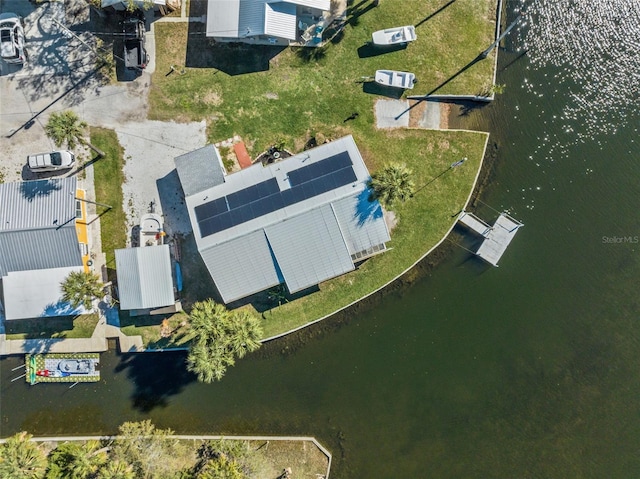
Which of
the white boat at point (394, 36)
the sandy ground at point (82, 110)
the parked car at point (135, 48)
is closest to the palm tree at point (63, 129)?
the sandy ground at point (82, 110)

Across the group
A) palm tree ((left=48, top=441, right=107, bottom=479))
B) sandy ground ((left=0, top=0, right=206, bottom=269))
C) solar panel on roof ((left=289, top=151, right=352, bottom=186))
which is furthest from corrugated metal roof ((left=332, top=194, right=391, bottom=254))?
palm tree ((left=48, top=441, right=107, bottom=479))

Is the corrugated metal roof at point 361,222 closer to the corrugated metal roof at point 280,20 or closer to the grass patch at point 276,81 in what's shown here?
the grass patch at point 276,81

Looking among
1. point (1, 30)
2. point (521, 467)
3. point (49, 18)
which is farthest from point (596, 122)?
point (1, 30)

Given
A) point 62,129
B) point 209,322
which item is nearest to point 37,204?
point 62,129

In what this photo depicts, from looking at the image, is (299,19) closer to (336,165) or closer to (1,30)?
(336,165)

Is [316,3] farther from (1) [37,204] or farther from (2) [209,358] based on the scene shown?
(2) [209,358]

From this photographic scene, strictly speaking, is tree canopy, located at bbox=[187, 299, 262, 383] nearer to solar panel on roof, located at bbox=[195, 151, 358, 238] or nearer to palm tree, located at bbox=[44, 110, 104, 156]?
solar panel on roof, located at bbox=[195, 151, 358, 238]
